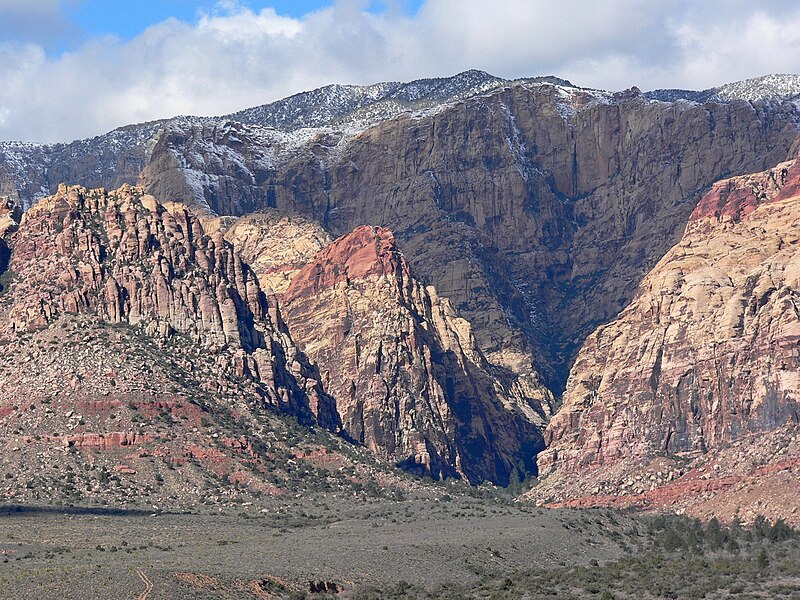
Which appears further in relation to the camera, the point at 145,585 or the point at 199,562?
the point at 199,562

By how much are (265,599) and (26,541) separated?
2898cm

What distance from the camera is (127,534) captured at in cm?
19462

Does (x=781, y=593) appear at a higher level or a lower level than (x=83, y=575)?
lower

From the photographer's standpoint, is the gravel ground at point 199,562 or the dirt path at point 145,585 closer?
the dirt path at point 145,585

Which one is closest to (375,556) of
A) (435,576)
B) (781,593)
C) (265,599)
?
(435,576)

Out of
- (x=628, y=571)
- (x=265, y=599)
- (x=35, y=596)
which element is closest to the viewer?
(x=35, y=596)

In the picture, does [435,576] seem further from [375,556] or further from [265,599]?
[265,599]

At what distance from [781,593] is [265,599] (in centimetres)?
4254

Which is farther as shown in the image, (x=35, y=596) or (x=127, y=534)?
(x=127, y=534)

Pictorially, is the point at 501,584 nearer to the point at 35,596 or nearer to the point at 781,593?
the point at 781,593

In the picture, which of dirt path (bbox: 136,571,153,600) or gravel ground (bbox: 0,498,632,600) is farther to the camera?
gravel ground (bbox: 0,498,632,600)

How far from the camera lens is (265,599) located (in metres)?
166

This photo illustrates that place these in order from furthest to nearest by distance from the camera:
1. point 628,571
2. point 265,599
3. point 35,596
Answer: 1. point 628,571
2. point 265,599
3. point 35,596

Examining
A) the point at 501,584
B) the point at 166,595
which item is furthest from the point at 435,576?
the point at 166,595
